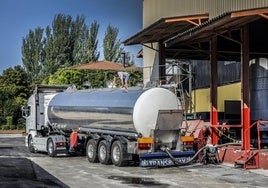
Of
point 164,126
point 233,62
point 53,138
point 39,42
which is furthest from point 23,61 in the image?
point 164,126

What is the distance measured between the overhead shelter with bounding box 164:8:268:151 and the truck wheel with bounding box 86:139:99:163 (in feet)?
16.5

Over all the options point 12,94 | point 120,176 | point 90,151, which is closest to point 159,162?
point 120,176

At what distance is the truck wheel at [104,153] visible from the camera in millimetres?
20625

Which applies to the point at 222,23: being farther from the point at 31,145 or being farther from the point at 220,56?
the point at 220,56

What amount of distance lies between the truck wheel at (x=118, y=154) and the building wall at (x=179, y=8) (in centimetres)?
725

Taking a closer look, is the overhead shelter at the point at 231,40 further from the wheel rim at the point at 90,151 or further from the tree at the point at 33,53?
the tree at the point at 33,53

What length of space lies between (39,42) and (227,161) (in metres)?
63.8

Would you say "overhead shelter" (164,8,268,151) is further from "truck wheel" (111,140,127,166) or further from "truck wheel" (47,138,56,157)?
"truck wheel" (47,138,56,157)

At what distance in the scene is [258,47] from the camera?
100 feet

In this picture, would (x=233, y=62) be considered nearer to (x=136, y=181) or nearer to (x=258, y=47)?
(x=258, y=47)

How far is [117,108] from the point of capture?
802 inches

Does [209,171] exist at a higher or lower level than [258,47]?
lower

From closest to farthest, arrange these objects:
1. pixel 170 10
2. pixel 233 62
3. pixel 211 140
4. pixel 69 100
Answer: pixel 211 140 < pixel 69 100 < pixel 170 10 < pixel 233 62

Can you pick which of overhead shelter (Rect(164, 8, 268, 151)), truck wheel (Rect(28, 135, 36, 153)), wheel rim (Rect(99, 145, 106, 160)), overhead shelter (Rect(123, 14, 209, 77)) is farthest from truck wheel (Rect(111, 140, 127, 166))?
truck wheel (Rect(28, 135, 36, 153))
